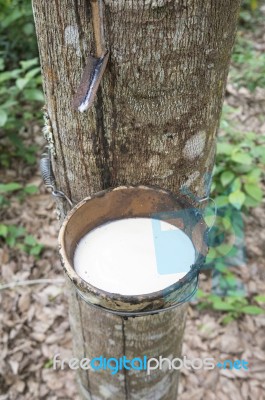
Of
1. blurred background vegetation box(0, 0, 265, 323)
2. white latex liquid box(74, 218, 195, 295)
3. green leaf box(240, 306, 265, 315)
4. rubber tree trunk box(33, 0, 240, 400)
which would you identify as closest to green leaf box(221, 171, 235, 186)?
blurred background vegetation box(0, 0, 265, 323)

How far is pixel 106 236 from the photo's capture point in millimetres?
1062

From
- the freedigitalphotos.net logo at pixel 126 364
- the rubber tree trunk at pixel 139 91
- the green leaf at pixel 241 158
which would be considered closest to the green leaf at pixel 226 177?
the green leaf at pixel 241 158

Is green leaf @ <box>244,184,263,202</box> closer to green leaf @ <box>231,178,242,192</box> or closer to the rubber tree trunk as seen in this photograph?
green leaf @ <box>231,178,242,192</box>

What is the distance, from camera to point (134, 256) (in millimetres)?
1018

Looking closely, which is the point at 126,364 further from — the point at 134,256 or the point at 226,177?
the point at 226,177

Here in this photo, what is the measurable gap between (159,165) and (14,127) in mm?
2302

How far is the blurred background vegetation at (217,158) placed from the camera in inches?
100.0

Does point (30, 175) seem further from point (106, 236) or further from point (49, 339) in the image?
point (106, 236)

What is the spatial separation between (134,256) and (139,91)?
1.27 feet

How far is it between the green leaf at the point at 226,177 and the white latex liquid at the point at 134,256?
1.55m

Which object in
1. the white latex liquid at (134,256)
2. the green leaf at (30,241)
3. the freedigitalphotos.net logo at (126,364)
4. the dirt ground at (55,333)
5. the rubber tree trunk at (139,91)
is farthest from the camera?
the green leaf at (30,241)

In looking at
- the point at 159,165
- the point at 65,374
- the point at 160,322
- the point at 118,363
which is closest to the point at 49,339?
the point at 65,374

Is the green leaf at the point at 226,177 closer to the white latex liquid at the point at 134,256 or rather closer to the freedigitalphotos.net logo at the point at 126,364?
the freedigitalphotos.net logo at the point at 126,364

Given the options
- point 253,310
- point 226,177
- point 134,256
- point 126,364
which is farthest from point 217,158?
point 134,256
